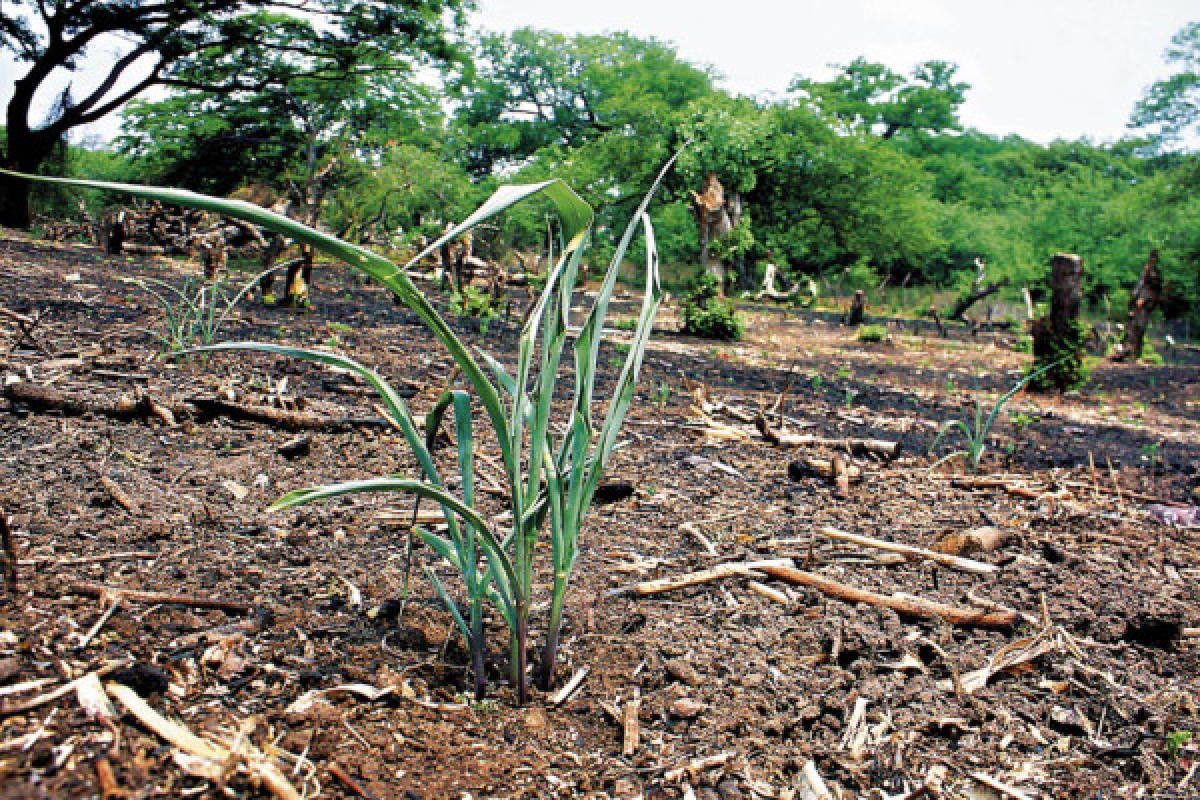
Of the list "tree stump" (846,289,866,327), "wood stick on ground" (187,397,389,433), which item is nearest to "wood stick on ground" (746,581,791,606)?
"wood stick on ground" (187,397,389,433)

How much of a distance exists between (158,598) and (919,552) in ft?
6.11

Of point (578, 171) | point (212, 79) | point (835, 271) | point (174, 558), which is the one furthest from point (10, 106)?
point (835, 271)

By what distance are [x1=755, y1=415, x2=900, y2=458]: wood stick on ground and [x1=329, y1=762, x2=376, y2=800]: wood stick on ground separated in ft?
9.07

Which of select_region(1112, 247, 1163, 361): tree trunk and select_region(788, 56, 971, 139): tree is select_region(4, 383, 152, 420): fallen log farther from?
select_region(788, 56, 971, 139): tree

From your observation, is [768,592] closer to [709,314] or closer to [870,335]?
[709,314]

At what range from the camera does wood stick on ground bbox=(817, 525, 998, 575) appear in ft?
6.80

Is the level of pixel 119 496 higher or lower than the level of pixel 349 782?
higher

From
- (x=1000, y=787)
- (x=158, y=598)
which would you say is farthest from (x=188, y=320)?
(x=1000, y=787)

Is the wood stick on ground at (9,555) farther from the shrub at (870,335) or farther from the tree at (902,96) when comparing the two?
the tree at (902,96)

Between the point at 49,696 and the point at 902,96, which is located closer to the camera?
the point at 49,696

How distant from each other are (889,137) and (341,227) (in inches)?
1197

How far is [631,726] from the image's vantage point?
4.24 feet

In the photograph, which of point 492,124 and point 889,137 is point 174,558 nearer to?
point 492,124

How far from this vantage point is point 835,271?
30062 mm
